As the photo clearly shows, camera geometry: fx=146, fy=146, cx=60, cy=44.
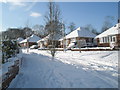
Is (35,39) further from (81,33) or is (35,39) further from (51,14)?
(51,14)

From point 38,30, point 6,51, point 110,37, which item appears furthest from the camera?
point 38,30

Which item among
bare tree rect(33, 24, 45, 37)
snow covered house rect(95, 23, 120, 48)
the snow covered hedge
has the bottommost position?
the snow covered hedge

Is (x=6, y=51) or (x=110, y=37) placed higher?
(x=110, y=37)

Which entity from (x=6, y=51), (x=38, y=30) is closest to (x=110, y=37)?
(x=6, y=51)

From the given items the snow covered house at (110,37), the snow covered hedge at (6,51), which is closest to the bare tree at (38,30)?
the snow covered house at (110,37)

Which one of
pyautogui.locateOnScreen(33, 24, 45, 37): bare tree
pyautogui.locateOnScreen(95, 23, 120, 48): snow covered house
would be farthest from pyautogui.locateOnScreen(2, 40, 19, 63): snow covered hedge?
pyautogui.locateOnScreen(33, 24, 45, 37): bare tree

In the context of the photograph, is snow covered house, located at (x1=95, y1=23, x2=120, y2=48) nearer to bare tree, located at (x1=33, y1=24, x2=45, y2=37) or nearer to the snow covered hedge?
the snow covered hedge

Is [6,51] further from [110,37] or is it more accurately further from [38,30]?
[38,30]

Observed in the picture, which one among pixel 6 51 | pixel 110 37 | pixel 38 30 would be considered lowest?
pixel 6 51

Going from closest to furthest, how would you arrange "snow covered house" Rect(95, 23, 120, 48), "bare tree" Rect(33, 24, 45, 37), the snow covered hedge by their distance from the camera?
the snow covered hedge
"snow covered house" Rect(95, 23, 120, 48)
"bare tree" Rect(33, 24, 45, 37)

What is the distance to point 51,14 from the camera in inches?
649

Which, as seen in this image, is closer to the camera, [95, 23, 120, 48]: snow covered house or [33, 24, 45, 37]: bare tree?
[95, 23, 120, 48]: snow covered house

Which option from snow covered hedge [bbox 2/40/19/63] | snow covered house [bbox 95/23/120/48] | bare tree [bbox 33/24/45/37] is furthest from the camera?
bare tree [bbox 33/24/45/37]

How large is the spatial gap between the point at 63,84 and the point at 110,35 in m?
27.2
